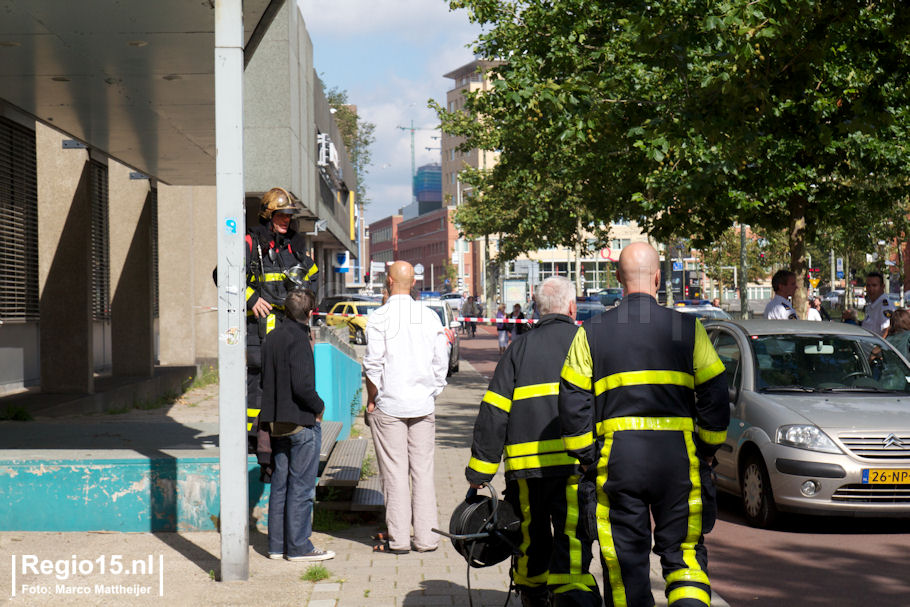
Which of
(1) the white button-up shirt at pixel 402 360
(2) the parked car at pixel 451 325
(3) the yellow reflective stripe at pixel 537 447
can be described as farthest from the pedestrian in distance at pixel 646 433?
(2) the parked car at pixel 451 325

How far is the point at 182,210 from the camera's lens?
20.8m

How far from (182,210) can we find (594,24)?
8334mm

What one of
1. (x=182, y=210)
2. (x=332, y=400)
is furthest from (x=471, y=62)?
(x=332, y=400)

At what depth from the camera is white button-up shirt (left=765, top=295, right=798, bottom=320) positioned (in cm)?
1217

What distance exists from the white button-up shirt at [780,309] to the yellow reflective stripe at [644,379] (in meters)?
8.01

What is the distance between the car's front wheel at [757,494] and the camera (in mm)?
8578

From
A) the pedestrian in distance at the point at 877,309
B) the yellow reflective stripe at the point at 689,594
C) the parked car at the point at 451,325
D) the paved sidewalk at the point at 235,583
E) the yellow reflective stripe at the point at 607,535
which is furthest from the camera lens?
the parked car at the point at 451,325

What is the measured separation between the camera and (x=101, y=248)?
20.0m

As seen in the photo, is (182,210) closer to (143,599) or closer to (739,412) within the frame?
(739,412)

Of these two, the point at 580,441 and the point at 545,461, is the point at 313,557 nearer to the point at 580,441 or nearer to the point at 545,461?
the point at 545,461

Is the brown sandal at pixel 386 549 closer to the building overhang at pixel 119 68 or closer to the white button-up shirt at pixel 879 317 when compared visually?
the building overhang at pixel 119 68

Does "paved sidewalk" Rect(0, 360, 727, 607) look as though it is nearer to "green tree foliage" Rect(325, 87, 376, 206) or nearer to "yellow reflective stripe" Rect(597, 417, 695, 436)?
"yellow reflective stripe" Rect(597, 417, 695, 436)

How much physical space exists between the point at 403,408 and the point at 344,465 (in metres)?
1.85

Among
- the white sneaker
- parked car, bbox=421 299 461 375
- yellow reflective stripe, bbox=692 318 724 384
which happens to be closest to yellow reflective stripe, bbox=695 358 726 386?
yellow reflective stripe, bbox=692 318 724 384
